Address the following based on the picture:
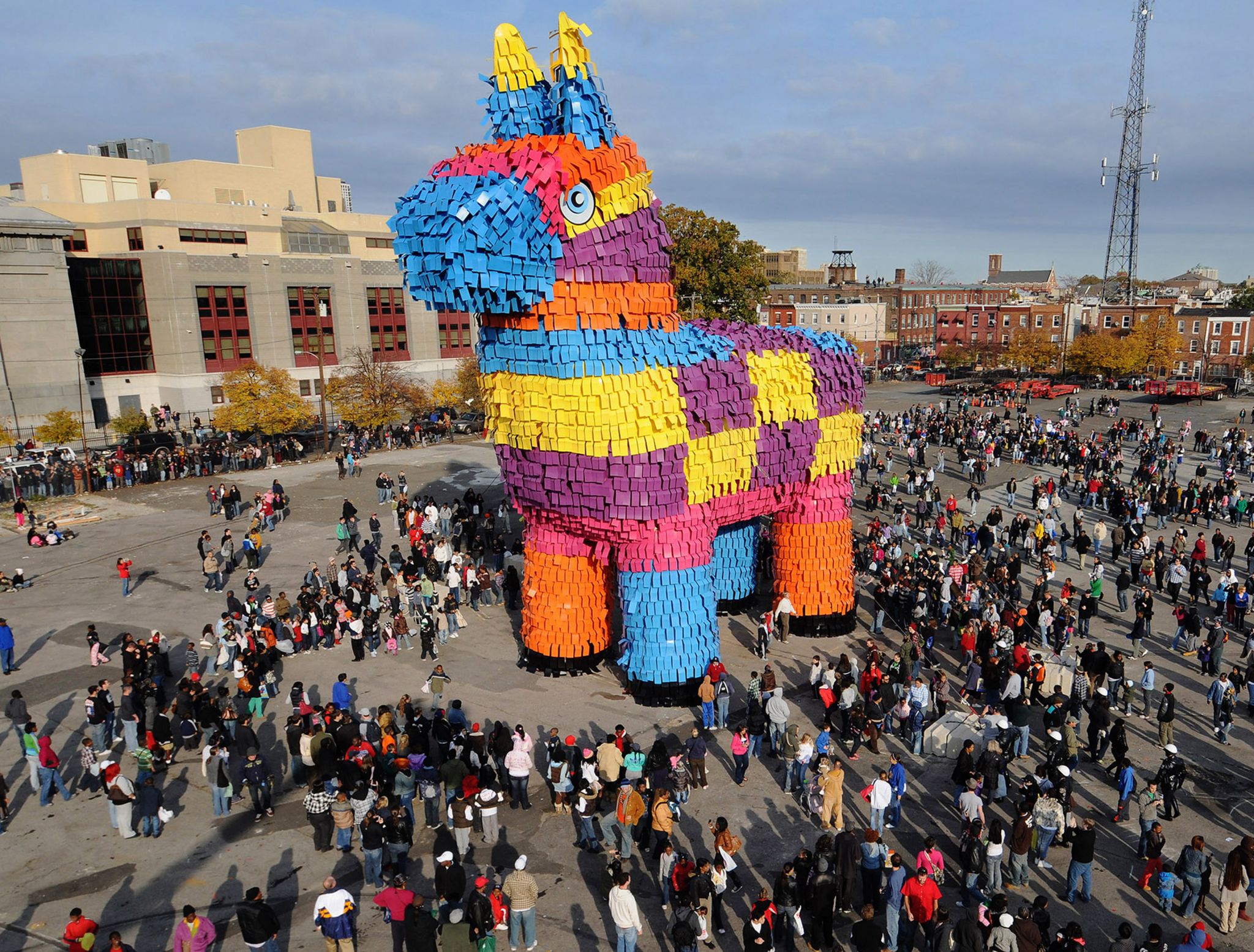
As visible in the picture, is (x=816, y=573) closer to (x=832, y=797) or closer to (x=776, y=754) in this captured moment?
(x=776, y=754)

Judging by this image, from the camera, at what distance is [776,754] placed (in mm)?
11773

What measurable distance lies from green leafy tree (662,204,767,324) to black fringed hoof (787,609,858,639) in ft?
60.4

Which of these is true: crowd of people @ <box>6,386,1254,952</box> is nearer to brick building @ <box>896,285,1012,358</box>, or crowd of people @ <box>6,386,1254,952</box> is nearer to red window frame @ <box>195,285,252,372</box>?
red window frame @ <box>195,285,252,372</box>

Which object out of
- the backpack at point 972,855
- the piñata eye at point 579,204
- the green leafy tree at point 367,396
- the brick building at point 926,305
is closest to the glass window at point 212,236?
the green leafy tree at point 367,396

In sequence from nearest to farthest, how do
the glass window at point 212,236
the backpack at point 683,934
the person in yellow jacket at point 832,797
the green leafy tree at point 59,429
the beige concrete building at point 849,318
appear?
the backpack at point 683,934, the person in yellow jacket at point 832,797, the green leafy tree at point 59,429, the glass window at point 212,236, the beige concrete building at point 849,318

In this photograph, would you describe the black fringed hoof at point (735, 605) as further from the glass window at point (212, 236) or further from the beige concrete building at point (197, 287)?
the glass window at point (212, 236)

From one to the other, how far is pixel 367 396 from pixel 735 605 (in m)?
23.5

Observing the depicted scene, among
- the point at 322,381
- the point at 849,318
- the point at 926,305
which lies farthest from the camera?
the point at 926,305

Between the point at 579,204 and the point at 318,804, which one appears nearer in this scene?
the point at 318,804

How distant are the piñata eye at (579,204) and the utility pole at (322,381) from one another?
23556mm

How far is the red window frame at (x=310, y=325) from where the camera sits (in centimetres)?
4494

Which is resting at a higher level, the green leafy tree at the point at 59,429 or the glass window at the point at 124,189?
the glass window at the point at 124,189

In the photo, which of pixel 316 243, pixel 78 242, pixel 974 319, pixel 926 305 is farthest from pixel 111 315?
pixel 926 305

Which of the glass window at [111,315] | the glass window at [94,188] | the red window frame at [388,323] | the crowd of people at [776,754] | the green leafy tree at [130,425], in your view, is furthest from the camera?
the red window frame at [388,323]
